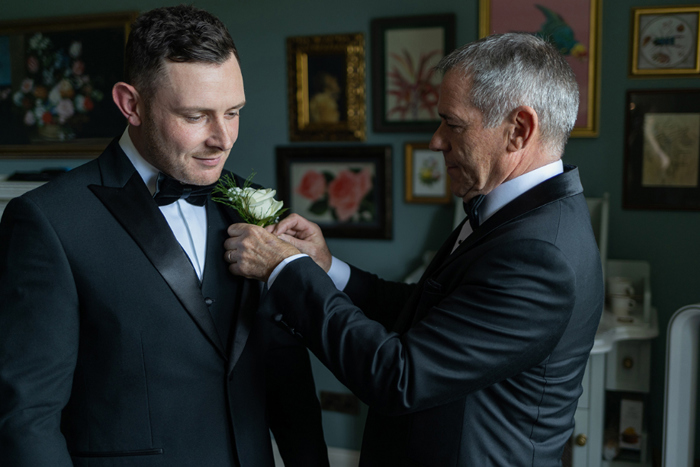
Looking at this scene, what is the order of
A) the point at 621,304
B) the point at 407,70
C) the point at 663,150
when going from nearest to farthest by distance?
the point at 621,304, the point at 663,150, the point at 407,70

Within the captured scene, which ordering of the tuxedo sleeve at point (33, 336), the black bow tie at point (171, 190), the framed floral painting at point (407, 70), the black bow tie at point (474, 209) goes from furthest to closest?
the framed floral painting at point (407, 70), the black bow tie at point (474, 209), the black bow tie at point (171, 190), the tuxedo sleeve at point (33, 336)

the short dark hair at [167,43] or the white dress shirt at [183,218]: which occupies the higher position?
the short dark hair at [167,43]

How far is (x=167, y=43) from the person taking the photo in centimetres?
121

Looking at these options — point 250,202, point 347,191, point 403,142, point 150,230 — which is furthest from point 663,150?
point 150,230

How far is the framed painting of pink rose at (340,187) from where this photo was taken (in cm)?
322

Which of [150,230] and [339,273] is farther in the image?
[339,273]

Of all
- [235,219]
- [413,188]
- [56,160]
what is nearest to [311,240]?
[235,219]

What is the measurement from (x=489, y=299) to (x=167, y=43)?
853 mm

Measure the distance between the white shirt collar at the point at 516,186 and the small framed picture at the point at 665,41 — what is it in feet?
5.47

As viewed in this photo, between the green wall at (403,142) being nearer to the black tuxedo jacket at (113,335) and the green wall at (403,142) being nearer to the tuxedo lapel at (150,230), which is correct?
the black tuxedo jacket at (113,335)

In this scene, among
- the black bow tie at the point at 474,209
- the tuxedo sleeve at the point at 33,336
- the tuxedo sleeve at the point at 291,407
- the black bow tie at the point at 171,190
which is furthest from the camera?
the tuxedo sleeve at the point at 291,407

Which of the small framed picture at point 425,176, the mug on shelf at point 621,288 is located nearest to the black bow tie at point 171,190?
the small framed picture at point 425,176

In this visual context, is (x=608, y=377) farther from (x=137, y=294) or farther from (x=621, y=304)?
(x=137, y=294)

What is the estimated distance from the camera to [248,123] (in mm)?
3402
